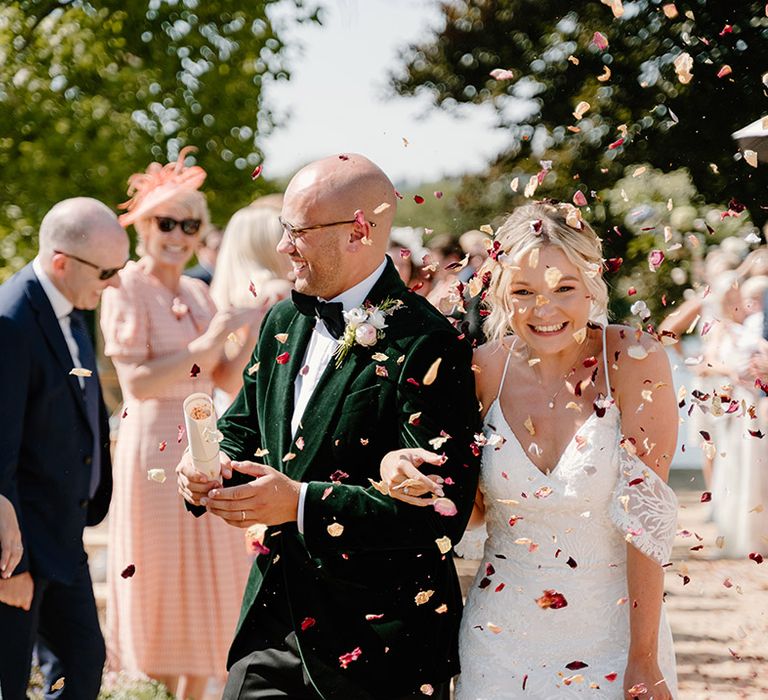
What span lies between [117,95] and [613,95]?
6.01 metres

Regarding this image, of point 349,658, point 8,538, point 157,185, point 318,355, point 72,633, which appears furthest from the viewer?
point 157,185

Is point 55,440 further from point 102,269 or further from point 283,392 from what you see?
point 283,392

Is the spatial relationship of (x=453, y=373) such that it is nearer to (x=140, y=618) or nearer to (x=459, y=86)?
(x=140, y=618)

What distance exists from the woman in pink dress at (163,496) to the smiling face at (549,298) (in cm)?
237

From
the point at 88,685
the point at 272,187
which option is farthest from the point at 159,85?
the point at 88,685

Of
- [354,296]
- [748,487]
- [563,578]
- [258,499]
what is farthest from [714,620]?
[258,499]

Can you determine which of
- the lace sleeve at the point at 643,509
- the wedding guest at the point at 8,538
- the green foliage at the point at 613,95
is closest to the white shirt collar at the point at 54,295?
the wedding guest at the point at 8,538

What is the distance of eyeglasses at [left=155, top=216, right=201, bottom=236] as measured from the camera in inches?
224

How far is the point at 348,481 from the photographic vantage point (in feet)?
10.1

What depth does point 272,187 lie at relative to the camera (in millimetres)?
18078

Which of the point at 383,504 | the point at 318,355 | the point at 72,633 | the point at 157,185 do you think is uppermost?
the point at 157,185

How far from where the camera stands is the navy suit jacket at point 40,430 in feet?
13.6

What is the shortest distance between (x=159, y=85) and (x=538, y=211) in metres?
13.0

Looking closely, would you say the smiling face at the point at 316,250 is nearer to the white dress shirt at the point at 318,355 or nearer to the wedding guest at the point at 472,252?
the white dress shirt at the point at 318,355
